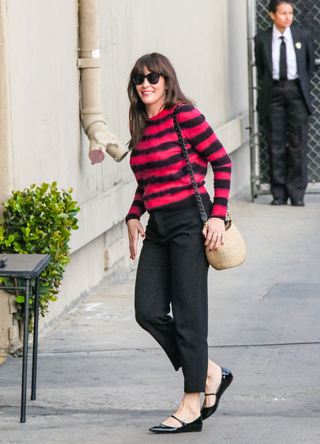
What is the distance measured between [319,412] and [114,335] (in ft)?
6.05

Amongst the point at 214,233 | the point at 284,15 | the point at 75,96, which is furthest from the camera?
the point at 284,15

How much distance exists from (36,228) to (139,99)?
1.34 m

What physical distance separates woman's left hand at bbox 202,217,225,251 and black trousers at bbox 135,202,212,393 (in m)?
0.06

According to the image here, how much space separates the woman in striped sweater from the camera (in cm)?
382

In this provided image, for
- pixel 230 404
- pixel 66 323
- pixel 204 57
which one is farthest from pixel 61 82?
pixel 204 57

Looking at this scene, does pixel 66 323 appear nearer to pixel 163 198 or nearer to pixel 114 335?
pixel 114 335

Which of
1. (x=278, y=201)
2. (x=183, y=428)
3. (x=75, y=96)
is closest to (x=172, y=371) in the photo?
(x=183, y=428)

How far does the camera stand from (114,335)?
562 cm

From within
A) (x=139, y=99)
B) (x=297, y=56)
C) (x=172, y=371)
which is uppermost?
(x=297, y=56)

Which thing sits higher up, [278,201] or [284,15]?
[284,15]

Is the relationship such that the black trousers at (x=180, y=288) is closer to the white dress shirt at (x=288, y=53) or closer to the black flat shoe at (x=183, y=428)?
the black flat shoe at (x=183, y=428)

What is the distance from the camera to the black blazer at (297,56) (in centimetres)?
982

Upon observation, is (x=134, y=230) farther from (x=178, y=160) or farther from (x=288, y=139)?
(x=288, y=139)

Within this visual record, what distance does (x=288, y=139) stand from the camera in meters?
10.2
